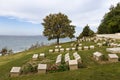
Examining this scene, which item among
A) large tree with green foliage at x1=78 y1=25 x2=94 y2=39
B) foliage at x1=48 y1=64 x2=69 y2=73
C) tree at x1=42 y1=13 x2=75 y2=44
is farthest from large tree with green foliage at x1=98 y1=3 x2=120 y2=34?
foliage at x1=48 y1=64 x2=69 y2=73

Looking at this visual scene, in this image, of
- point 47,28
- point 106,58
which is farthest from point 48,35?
point 106,58

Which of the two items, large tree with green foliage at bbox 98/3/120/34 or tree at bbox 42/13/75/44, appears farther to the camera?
large tree with green foliage at bbox 98/3/120/34

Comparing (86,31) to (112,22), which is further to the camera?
(112,22)

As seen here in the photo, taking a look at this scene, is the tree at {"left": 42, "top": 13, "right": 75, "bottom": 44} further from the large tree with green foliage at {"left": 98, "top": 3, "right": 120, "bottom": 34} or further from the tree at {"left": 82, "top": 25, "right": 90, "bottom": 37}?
the large tree with green foliage at {"left": 98, "top": 3, "right": 120, "bottom": 34}

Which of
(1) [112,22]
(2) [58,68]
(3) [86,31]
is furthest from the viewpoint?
(1) [112,22]

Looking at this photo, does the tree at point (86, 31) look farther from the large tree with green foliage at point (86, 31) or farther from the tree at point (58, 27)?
the tree at point (58, 27)

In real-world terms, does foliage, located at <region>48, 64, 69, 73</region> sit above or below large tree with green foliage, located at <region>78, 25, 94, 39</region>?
below

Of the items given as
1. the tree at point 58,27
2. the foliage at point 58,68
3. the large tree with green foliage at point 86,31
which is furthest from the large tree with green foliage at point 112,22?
the foliage at point 58,68

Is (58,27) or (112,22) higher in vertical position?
(112,22)

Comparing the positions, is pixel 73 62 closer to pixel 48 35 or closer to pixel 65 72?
pixel 65 72

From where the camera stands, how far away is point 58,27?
1748 inches

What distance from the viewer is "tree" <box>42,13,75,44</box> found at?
43.9 metres

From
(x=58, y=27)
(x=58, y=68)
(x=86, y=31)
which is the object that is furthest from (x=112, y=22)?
(x=58, y=68)

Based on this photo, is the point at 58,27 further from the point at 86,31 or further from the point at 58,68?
the point at 58,68
